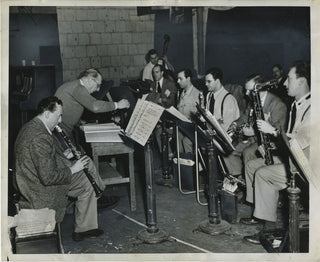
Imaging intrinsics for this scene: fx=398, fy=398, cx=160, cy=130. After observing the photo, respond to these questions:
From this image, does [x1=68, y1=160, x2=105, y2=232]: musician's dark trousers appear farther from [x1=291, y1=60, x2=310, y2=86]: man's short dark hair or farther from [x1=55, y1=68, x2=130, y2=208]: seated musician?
[x1=291, y1=60, x2=310, y2=86]: man's short dark hair

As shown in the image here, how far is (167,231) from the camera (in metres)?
4.39

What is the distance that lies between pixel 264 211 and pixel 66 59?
6305 mm

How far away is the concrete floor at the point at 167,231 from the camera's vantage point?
3.99m

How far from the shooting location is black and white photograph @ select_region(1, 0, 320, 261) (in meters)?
3.47

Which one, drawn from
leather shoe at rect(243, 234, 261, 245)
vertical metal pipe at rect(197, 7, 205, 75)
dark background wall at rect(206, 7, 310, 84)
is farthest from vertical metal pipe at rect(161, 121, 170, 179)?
vertical metal pipe at rect(197, 7, 205, 75)

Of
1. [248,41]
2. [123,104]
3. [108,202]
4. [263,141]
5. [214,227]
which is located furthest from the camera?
[248,41]

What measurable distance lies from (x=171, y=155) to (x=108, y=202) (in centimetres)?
146

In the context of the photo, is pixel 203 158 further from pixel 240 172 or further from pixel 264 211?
pixel 264 211

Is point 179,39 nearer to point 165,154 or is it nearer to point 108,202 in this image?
point 165,154

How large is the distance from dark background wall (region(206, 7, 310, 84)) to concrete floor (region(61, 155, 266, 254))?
3.46 m

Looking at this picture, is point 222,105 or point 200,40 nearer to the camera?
point 222,105

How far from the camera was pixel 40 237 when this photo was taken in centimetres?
333

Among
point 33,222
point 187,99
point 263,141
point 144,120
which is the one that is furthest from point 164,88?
point 33,222

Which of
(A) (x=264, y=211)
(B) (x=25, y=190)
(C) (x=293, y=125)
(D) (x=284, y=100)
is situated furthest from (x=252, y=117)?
(B) (x=25, y=190)
